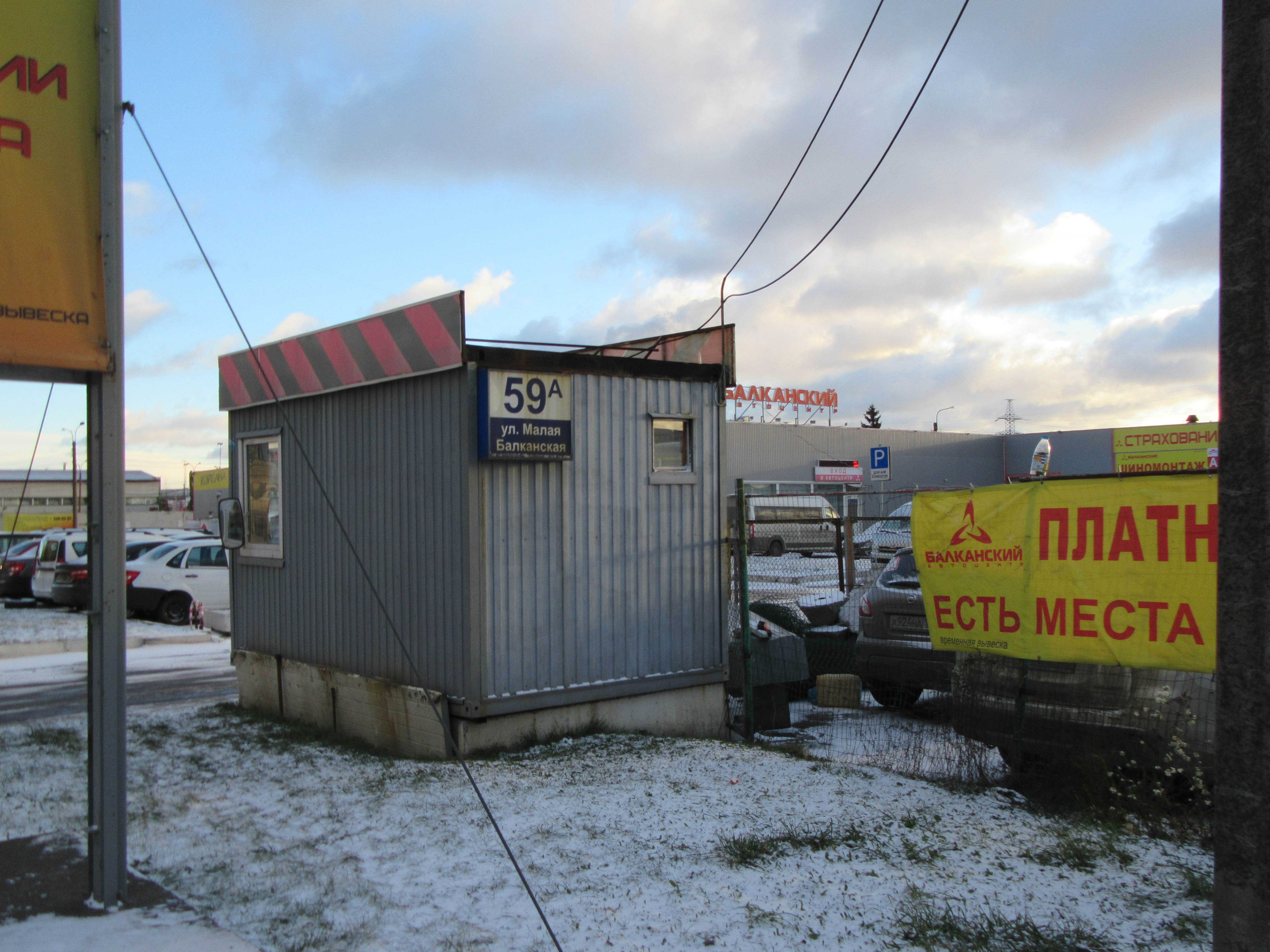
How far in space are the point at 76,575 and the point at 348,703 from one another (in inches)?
503

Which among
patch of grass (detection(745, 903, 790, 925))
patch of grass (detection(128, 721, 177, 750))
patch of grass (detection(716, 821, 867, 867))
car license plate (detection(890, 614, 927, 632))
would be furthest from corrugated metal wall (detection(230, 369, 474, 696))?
car license plate (detection(890, 614, 927, 632))

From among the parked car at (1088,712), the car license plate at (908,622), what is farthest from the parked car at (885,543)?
the parked car at (1088,712)

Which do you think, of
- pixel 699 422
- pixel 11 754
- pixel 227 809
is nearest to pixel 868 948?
pixel 227 809

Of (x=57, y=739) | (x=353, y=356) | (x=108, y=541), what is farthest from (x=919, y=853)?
(x=57, y=739)

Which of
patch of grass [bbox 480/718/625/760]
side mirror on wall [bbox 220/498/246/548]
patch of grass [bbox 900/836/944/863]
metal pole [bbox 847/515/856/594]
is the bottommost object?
patch of grass [bbox 480/718/625/760]

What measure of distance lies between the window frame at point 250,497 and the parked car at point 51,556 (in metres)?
11.6

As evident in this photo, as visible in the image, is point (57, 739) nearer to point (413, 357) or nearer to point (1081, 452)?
point (413, 357)

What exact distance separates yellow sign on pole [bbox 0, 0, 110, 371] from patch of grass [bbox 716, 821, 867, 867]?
367 cm

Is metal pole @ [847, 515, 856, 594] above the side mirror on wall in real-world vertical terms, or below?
below

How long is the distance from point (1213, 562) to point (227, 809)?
5.71 meters

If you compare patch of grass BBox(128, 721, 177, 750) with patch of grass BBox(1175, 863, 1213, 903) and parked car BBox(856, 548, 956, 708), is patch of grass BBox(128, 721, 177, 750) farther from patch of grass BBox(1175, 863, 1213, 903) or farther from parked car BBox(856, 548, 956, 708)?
patch of grass BBox(1175, 863, 1213, 903)

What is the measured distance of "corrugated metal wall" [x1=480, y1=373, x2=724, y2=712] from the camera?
6949 millimetres

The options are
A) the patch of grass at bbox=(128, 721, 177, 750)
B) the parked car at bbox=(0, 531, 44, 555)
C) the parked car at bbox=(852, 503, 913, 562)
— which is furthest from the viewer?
the parked car at bbox=(0, 531, 44, 555)

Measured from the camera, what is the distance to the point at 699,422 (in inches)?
319
